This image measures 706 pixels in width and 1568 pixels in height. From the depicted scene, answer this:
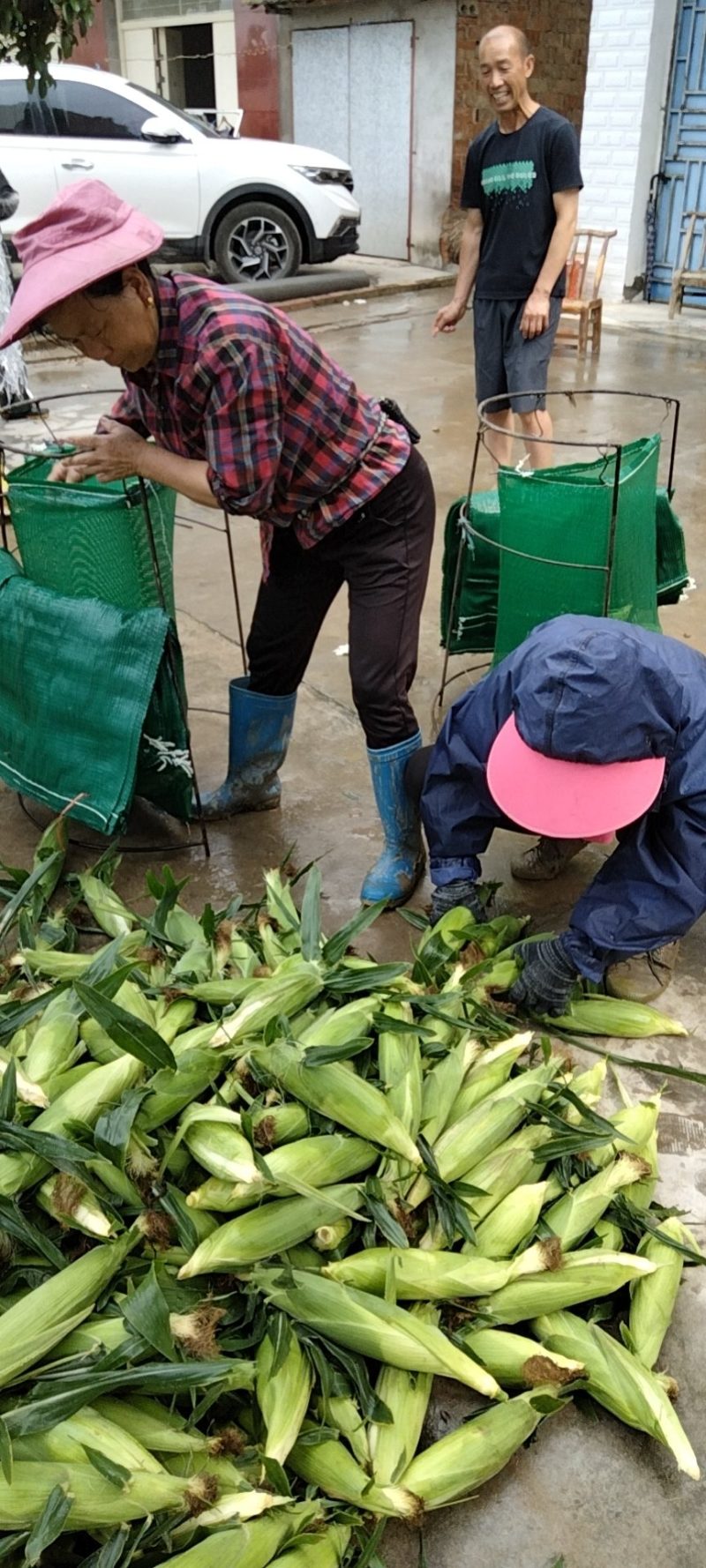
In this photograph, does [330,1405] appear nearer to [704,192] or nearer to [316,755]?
[316,755]

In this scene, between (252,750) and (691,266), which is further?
(691,266)

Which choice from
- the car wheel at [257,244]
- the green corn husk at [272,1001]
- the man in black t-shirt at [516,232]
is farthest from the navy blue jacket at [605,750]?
the car wheel at [257,244]

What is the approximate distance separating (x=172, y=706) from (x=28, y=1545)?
5.75ft

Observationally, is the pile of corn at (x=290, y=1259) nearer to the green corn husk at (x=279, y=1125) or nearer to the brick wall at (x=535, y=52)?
the green corn husk at (x=279, y=1125)

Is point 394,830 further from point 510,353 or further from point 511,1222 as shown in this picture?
point 510,353

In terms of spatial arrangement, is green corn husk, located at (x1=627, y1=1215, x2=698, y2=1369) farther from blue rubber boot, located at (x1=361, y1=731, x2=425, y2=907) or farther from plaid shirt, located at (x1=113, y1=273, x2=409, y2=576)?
plaid shirt, located at (x1=113, y1=273, x2=409, y2=576)

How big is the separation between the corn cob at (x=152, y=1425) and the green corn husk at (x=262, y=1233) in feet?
0.53

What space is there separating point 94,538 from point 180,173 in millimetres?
7625

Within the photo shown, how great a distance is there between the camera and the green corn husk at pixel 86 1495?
1.38m

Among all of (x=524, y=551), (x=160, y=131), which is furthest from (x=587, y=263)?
(x=524, y=551)

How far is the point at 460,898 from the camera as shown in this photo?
254cm

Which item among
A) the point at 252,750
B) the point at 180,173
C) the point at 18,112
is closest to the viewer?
the point at 252,750

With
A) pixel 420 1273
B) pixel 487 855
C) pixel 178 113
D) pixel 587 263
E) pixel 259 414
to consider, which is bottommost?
pixel 487 855

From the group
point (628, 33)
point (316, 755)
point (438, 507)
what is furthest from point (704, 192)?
point (316, 755)
